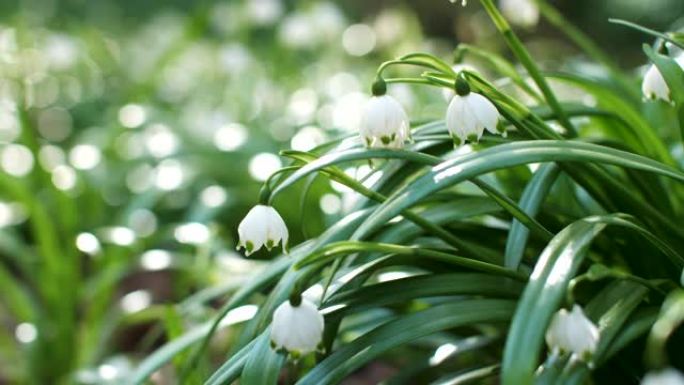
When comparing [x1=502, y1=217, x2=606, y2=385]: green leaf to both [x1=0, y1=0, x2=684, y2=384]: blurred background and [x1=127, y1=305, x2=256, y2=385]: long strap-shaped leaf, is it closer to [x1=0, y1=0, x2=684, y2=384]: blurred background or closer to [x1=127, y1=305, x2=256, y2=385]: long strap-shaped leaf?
[x1=0, y1=0, x2=684, y2=384]: blurred background

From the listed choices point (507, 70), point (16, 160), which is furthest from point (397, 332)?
point (16, 160)

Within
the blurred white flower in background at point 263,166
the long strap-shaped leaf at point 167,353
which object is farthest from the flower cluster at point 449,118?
the blurred white flower in background at point 263,166

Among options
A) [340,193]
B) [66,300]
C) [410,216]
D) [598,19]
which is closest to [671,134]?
[340,193]

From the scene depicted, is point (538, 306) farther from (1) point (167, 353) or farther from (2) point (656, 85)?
(1) point (167, 353)

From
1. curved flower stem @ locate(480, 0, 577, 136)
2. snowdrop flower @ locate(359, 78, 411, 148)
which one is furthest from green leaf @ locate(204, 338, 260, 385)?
curved flower stem @ locate(480, 0, 577, 136)

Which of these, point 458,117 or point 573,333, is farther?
point 458,117

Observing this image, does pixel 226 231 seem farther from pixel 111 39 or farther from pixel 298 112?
pixel 111 39

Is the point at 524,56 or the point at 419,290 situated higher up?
the point at 524,56
